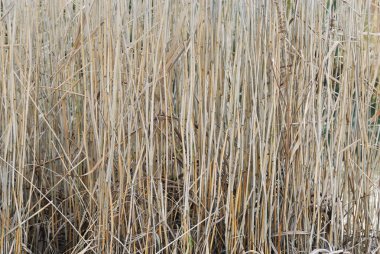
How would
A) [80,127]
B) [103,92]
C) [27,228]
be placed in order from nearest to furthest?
1. [103,92]
2. [27,228]
3. [80,127]

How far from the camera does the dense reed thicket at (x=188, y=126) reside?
5.23 feet

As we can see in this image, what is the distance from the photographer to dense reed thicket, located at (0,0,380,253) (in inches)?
62.7

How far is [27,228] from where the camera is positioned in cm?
168

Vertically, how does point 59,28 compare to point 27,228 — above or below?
above

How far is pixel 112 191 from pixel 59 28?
480mm

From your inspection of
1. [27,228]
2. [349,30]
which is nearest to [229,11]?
[349,30]

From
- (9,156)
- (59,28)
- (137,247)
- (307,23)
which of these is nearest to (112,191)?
(137,247)

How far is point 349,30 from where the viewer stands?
1.67m

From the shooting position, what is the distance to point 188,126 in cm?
159

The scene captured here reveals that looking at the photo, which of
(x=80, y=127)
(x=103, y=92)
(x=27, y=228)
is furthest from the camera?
(x=80, y=127)

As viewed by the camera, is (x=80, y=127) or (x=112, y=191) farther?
(x=80, y=127)

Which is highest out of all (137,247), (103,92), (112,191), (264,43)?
(264,43)

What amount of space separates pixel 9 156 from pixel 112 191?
0.28m

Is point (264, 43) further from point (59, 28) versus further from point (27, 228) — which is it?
point (27, 228)
